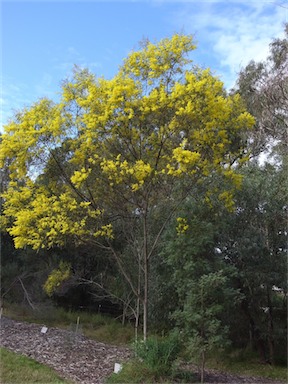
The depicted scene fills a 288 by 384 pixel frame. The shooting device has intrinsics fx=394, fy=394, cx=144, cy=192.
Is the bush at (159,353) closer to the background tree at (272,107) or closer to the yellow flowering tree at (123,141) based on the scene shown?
the yellow flowering tree at (123,141)

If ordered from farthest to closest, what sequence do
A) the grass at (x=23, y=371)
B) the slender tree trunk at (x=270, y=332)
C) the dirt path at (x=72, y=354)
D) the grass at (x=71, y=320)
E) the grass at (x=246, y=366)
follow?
the grass at (x=71, y=320), the slender tree trunk at (x=270, y=332), the grass at (x=246, y=366), the dirt path at (x=72, y=354), the grass at (x=23, y=371)

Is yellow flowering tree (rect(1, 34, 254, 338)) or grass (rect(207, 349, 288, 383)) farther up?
yellow flowering tree (rect(1, 34, 254, 338))

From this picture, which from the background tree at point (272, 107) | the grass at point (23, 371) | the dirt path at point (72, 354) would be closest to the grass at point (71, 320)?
the dirt path at point (72, 354)

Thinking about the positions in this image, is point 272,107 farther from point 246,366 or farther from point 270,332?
point 246,366

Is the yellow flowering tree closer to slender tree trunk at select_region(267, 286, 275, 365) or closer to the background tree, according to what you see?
the background tree

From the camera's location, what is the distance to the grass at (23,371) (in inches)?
228

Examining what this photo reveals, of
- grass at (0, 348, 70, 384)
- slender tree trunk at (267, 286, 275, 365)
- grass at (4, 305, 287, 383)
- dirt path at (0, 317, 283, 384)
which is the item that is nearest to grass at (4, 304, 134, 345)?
grass at (4, 305, 287, 383)

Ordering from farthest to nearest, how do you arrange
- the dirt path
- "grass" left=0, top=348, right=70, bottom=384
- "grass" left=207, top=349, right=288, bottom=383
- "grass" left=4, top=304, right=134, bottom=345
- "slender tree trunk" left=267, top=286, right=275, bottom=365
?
"grass" left=4, top=304, right=134, bottom=345 → "slender tree trunk" left=267, top=286, right=275, bottom=365 → "grass" left=207, top=349, right=288, bottom=383 → the dirt path → "grass" left=0, top=348, right=70, bottom=384

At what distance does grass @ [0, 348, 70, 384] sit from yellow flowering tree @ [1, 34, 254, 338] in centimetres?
194

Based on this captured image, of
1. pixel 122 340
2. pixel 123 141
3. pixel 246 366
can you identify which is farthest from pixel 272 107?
pixel 122 340

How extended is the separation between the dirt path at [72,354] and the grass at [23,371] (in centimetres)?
26

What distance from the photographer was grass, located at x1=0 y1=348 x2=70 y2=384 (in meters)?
5.80

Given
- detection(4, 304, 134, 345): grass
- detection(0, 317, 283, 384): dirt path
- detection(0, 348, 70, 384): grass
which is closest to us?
detection(0, 348, 70, 384): grass

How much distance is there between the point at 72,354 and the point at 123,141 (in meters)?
4.19
